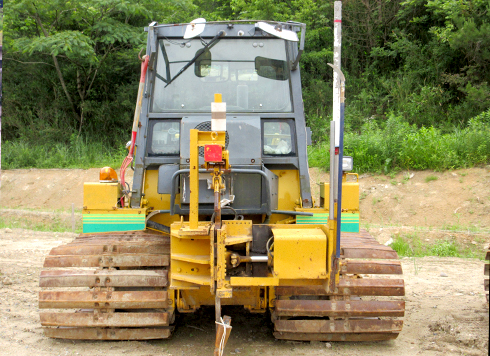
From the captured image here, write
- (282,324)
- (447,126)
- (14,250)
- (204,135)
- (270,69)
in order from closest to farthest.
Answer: (204,135) → (282,324) → (270,69) → (14,250) → (447,126)

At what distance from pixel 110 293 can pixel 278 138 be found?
7.25 feet

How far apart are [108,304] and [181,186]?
1.22m

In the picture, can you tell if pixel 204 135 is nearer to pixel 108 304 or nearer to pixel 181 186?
pixel 181 186

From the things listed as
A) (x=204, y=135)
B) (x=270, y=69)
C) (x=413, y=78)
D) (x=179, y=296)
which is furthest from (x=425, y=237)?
(x=413, y=78)

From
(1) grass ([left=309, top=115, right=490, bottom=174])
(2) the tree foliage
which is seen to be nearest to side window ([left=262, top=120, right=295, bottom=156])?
(1) grass ([left=309, top=115, right=490, bottom=174])

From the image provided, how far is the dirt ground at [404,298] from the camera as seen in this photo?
4.60 meters

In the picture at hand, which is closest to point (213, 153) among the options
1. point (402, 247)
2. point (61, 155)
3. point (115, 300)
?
point (115, 300)

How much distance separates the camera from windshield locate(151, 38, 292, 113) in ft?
17.5

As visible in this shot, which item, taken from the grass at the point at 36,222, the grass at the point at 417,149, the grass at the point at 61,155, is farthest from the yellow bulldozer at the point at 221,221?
the grass at the point at 61,155

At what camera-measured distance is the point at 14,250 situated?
9.30m

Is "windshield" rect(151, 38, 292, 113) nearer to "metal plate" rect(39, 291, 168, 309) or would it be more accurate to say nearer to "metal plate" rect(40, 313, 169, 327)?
"metal plate" rect(39, 291, 168, 309)

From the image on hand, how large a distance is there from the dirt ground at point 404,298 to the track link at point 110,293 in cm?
15

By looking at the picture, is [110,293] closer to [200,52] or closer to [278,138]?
[278,138]

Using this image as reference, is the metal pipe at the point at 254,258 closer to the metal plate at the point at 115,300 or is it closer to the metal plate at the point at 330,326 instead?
the metal plate at the point at 330,326
